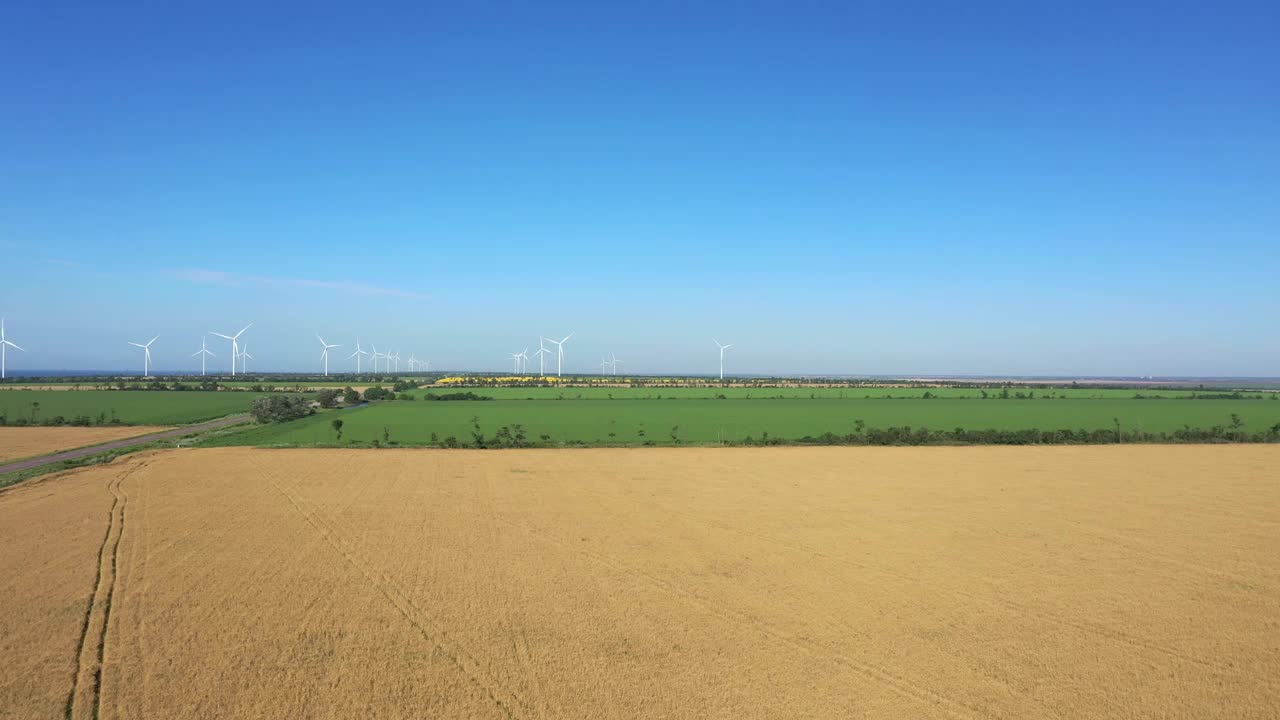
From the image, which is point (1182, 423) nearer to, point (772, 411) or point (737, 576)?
point (772, 411)

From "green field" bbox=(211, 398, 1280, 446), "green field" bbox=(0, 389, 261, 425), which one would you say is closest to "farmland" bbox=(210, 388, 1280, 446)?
"green field" bbox=(211, 398, 1280, 446)

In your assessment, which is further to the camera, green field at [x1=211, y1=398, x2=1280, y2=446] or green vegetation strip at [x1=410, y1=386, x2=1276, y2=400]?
green vegetation strip at [x1=410, y1=386, x2=1276, y2=400]

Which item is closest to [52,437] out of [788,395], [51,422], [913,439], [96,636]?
[51,422]

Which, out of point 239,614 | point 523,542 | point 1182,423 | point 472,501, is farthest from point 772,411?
point 239,614

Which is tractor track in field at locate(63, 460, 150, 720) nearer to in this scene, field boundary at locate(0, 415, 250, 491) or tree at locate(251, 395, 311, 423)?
field boundary at locate(0, 415, 250, 491)

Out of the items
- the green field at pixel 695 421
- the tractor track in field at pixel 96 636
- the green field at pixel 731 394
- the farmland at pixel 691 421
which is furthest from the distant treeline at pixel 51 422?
the green field at pixel 731 394

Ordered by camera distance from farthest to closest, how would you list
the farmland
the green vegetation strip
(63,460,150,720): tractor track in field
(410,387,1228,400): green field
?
(410,387,1228,400): green field
the green vegetation strip
the farmland
(63,460,150,720): tractor track in field

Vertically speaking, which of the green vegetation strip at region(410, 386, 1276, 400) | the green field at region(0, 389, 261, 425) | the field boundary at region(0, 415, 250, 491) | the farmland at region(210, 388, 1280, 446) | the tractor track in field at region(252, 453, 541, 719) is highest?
the green vegetation strip at region(410, 386, 1276, 400)
